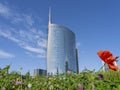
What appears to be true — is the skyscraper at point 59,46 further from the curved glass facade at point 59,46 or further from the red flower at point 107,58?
the red flower at point 107,58

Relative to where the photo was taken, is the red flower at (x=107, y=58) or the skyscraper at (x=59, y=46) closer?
the red flower at (x=107, y=58)

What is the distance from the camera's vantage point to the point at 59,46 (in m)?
195

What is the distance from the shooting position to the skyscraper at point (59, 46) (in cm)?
19075

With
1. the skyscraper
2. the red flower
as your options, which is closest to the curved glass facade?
the skyscraper

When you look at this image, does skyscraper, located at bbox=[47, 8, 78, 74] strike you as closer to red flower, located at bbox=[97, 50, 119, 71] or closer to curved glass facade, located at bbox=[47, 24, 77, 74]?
curved glass facade, located at bbox=[47, 24, 77, 74]

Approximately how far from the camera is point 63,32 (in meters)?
190

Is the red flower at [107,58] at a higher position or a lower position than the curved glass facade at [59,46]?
lower

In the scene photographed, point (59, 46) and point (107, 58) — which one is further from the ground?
point (59, 46)

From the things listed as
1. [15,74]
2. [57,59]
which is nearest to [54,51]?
[57,59]

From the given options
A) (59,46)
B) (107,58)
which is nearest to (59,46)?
(59,46)

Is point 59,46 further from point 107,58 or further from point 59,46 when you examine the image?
point 107,58

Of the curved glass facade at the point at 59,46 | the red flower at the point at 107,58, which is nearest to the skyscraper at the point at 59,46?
the curved glass facade at the point at 59,46

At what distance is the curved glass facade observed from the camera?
191 meters

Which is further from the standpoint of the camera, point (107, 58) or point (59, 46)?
point (59, 46)
